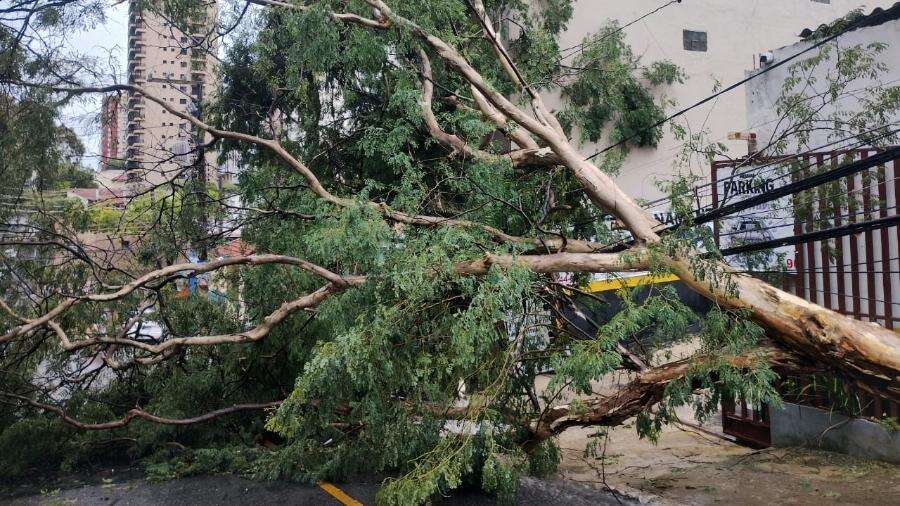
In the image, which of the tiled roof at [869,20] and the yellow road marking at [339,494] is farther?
the tiled roof at [869,20]

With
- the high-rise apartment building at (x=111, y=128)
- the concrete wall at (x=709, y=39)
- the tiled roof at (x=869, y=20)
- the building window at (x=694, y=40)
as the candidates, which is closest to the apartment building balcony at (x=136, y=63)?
the high-rise apartment building at (x=111, y=128)

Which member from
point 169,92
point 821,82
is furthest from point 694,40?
point 169,92

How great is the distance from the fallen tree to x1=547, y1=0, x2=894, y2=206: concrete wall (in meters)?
8.58

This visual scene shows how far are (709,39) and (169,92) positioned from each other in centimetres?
1452

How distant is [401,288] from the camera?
5680 mm

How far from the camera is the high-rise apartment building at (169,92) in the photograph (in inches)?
349

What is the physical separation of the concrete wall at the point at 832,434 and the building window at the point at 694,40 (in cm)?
1347

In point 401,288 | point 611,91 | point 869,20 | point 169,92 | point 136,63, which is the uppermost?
point 136,63

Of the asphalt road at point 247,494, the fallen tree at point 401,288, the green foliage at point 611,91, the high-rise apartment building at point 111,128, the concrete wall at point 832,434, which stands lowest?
the asphalt road at point 247,494

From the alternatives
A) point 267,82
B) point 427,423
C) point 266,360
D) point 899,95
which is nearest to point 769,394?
point 427,423

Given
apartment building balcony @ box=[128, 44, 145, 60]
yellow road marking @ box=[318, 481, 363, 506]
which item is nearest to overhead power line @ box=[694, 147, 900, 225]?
yellow road marking @ box=[318, 481, 363, 506]

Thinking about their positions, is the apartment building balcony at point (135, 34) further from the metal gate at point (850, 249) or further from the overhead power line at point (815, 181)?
the overhead power line at point (815, 181)

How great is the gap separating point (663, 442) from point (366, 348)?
526 centimetres

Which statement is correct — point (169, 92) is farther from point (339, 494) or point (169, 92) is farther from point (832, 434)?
point (832, 434)
